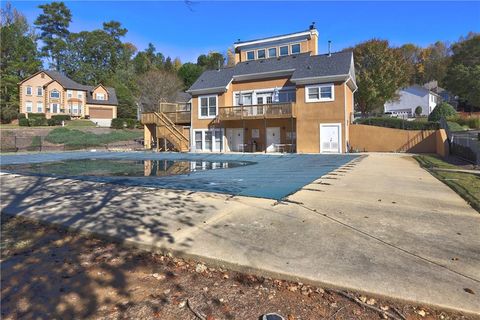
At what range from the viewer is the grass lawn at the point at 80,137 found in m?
36.2

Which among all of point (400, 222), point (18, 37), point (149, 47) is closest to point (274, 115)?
point (400, 222)

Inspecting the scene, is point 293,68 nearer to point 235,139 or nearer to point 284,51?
point 284,51

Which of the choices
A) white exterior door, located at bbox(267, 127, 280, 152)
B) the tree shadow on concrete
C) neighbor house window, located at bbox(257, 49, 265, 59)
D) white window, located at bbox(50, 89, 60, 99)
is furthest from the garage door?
the tree shadow on concrete

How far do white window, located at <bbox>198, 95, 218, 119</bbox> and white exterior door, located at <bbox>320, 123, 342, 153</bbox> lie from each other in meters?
9.83

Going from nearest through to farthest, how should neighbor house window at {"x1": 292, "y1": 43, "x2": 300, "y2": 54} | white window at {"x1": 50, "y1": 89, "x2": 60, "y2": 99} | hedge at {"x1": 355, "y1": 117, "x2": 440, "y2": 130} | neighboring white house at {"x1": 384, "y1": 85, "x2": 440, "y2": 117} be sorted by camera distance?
hedge at {"x1": 355, "y1": 117, "x2": 440, "y2": 130}, neighbor house window at {"x1": 292, "y1": 43, "x2": 300, "y2": 54}, white window at {"x1": 50, "y1": 89, "x2": 60, "y2": 99}, neighboring white house at {"x1": 384, "y1": 85, "x2": 440, "y2": 117}

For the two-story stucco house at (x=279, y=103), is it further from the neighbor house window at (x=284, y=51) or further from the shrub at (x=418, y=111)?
the shrub at (x=418, y=111)

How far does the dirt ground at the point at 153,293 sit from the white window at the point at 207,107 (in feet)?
84.3

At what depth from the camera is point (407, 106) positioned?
59.1m

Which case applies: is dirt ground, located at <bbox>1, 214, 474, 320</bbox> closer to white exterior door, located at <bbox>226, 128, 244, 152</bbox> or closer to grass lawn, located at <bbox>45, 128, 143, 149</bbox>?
white exterior door, located at <bbox>226, 128, 244, 152</bbox>

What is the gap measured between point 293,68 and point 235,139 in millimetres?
7884

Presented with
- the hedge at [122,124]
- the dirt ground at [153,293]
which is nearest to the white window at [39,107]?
the hedge at [122,124]

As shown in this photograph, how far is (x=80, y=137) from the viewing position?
125ft

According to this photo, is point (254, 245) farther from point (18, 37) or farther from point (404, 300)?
point (18, 37)

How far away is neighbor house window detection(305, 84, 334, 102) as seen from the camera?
24.9 metres
